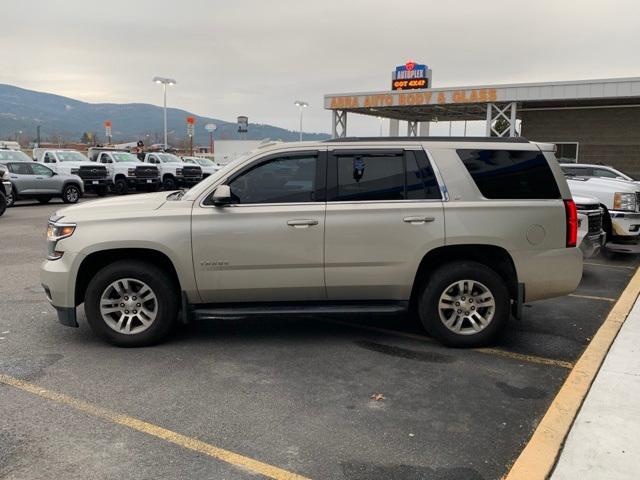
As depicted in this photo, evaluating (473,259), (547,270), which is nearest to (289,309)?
(473,259)

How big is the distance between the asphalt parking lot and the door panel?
2.11ft

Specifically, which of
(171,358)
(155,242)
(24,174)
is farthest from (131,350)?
(24,174)

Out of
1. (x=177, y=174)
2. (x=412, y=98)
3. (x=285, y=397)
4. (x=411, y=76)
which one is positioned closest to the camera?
Result: (x=285, y=397)

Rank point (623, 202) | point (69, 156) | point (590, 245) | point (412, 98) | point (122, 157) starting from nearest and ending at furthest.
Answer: point (590, 245) → point (623, 202) → point (69, 156) → point (122, 157) → point (412, 98)

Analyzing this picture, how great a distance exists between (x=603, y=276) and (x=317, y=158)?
221 inches

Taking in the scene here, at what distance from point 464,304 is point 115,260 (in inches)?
127

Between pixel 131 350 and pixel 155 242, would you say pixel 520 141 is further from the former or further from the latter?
pixel 131 350

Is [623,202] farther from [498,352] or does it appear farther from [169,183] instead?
[169,183]

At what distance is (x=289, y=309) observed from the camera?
5145 millimetres

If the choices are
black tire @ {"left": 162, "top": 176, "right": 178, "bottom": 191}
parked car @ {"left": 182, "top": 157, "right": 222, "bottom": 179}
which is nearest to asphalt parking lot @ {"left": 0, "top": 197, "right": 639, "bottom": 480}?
black tire @ {"left": 162, "top": 176, "right": 178, "bottom": 191}

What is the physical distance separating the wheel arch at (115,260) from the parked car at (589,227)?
4960mm

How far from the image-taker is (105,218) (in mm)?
5086

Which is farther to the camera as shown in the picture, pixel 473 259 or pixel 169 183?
pixel 169 183

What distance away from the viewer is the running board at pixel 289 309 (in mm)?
5082
